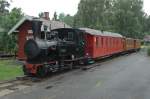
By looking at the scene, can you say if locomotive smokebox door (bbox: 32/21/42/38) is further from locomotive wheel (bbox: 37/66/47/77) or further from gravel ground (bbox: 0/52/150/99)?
gravel ground (bbox: 0/52/150/99)

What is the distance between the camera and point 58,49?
69.1ft

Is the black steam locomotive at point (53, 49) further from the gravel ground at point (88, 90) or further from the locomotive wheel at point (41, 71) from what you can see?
the gravel ground at point (88, 90)

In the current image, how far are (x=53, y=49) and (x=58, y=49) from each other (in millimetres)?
570

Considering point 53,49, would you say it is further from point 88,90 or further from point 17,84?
point 88,90

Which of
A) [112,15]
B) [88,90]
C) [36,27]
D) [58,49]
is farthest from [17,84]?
[112,15]

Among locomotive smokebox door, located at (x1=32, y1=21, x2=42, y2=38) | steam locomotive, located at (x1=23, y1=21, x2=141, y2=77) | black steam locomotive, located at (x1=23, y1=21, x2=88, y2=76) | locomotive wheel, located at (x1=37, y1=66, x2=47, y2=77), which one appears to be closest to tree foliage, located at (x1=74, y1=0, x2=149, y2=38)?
steam locomotive, located at (x1=23, y1=21, x2=141, y2=77)

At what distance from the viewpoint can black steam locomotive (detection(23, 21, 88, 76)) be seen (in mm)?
18859

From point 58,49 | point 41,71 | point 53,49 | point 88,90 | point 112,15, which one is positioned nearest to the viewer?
point 88,90

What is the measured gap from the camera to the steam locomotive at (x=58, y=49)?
61.8 feet

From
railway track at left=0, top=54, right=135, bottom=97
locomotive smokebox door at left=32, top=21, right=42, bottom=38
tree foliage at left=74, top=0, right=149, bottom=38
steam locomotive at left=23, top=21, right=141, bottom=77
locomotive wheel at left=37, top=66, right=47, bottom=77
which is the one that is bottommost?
railway track at left=0, top=54, right=135, bottom=97

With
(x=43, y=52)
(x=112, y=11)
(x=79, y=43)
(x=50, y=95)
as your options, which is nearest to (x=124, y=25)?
(x=112, y=11)

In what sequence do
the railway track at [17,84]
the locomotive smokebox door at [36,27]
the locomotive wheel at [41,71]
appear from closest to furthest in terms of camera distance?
the railway track at [17,84], the locomotive wheel at [41,71], the locomotive smokebox door at [36,27]

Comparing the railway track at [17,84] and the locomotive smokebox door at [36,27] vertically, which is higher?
the locomotive smokebox door at [36,27]

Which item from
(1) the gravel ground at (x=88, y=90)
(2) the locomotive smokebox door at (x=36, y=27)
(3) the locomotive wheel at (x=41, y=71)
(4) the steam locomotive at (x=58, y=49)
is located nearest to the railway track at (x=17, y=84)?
(3) the locomotive wheel at (x=41, y=71)
